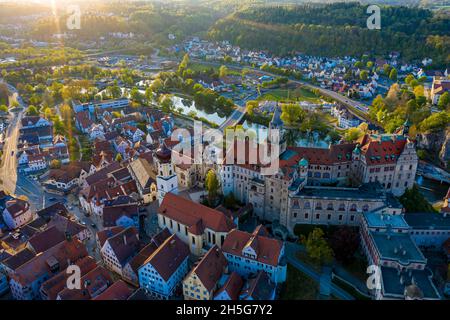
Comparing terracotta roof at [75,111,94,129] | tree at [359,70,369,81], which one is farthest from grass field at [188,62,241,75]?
terracotta roof at [75,111,94,129]

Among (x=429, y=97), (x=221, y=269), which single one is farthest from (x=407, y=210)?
(x=429, y=97)

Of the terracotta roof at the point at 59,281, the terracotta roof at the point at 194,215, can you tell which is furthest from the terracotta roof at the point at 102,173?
the terracotta roof at the point at 59,281

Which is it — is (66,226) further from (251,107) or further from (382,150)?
(251,107)

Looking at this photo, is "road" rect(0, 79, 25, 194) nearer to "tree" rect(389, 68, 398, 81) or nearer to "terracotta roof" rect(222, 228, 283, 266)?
"terracotta roof" rect(222, 228, 283, 266)

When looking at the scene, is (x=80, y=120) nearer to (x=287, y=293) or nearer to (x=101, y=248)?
(x=101, y=248)

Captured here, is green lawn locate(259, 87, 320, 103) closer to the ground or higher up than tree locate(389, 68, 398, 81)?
closer to the ground

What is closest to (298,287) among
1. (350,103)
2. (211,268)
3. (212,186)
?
(211,268)
